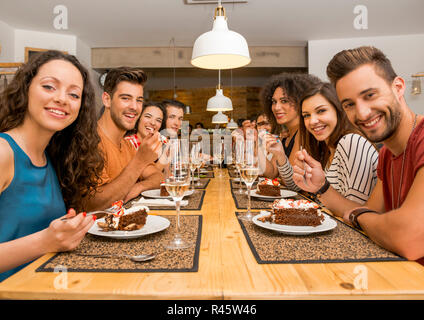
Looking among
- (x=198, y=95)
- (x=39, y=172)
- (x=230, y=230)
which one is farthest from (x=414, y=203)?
(x=198, y=95)

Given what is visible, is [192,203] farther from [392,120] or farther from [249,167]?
[392,120]

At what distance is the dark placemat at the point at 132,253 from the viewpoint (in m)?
0.79

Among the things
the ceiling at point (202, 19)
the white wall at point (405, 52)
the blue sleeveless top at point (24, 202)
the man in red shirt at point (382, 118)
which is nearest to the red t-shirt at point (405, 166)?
the man in red shirt at point (382, 118)

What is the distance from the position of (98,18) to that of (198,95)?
4955mm

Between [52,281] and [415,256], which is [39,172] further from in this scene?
[415,256]

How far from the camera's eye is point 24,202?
1142 mm

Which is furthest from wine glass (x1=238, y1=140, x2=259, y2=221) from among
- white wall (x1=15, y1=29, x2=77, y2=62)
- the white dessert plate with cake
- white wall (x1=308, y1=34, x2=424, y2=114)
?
white wall (x1=308, y1=34, x2=424, y2=114)

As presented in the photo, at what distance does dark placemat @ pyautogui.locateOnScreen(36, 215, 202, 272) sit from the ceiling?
469 cm

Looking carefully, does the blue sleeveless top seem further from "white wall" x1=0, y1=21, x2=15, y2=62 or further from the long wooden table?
"white wall" x1=0, y1=21, x2=15, y2=62

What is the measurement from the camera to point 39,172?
4.06 feet

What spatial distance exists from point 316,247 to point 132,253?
0.56 metres

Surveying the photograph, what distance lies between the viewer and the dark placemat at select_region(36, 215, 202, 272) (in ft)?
2.60

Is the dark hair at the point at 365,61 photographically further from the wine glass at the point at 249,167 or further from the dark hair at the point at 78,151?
the dark hair at the point at 78,151

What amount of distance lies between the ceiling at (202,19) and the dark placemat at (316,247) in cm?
468
